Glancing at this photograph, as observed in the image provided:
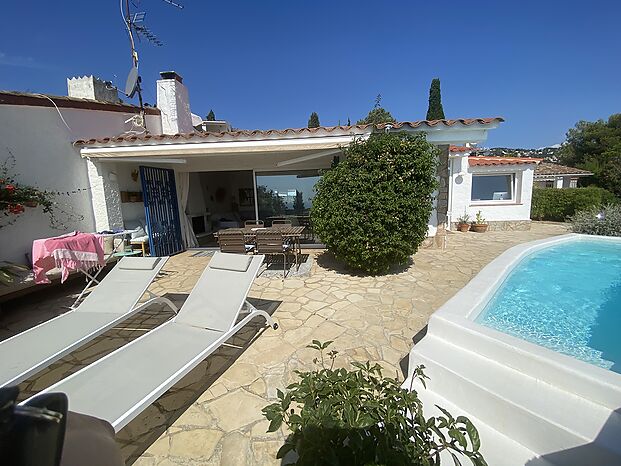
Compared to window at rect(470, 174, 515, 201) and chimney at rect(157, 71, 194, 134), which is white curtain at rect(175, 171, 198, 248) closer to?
chimney at rect(157, 71, 194, 134)

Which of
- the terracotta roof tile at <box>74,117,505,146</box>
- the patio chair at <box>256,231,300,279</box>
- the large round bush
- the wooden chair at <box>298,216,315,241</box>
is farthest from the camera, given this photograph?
the wooden chair at <box>298,216,315,241</box>

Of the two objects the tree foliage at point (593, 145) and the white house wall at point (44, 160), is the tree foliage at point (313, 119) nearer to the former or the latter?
the tree foliage at point (593, 145)

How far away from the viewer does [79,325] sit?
4062mm

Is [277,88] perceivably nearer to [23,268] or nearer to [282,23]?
[282,23]

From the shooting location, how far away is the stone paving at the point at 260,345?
2.74 metres

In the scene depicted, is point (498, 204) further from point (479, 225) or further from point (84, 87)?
point (84, 87)

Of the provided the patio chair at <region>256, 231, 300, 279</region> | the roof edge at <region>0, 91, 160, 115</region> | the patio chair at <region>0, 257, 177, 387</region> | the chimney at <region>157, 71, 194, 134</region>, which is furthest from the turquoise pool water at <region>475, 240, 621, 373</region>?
the chimney at <region>157, 71, 194, 134</region>

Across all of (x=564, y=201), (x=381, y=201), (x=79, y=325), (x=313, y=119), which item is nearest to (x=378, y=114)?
(x=313, y=119)

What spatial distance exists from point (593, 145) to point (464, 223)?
121 feet

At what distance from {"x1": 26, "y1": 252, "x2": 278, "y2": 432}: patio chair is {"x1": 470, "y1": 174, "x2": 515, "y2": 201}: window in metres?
15.7

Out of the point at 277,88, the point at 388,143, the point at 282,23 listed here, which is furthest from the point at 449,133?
the point at 277,88

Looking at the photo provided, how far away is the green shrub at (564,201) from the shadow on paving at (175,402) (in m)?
20.3

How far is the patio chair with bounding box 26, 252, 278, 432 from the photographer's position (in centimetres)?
259

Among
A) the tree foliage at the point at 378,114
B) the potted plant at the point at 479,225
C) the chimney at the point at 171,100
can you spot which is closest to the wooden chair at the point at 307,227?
the chimney at the point at 171,100
